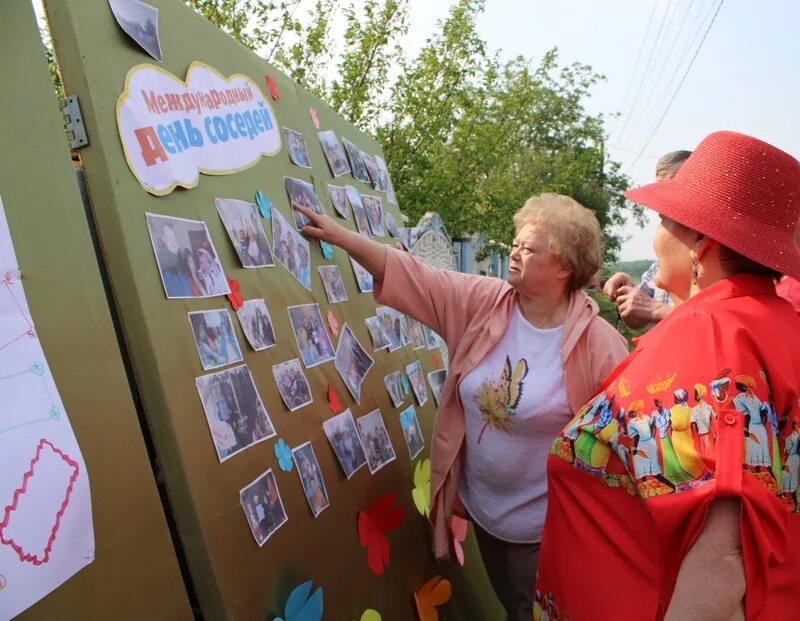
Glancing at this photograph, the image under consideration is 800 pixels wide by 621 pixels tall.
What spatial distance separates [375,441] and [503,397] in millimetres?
505

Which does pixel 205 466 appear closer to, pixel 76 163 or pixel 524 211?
pixel 76 163

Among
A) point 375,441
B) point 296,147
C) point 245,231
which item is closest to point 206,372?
point 245,231

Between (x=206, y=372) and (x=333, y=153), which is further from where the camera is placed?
(x=333, y=153)

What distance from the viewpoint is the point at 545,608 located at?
164 cm

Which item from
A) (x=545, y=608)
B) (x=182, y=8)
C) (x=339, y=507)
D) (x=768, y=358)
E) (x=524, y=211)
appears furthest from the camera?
(x=524, y=211)

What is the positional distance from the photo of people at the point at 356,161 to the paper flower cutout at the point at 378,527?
1.44 metres

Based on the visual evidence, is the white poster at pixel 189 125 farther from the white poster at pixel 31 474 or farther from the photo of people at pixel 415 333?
the photo of people at pixel 415 333

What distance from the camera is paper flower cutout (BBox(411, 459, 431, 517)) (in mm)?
2564

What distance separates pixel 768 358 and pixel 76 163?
147 centimetres

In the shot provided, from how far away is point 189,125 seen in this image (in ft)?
5.42

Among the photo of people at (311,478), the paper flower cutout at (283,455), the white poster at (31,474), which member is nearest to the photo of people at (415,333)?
the photo of people at (311,478)

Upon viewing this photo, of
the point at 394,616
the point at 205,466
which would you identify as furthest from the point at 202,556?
the point at 394,616

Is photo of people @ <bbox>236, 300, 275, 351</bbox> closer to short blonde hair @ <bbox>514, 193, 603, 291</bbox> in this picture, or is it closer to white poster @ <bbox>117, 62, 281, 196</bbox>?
white poster @ <bbox>117, 62, 281, 196</bbox>

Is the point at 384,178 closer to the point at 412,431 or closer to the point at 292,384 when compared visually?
the point at 412,431
